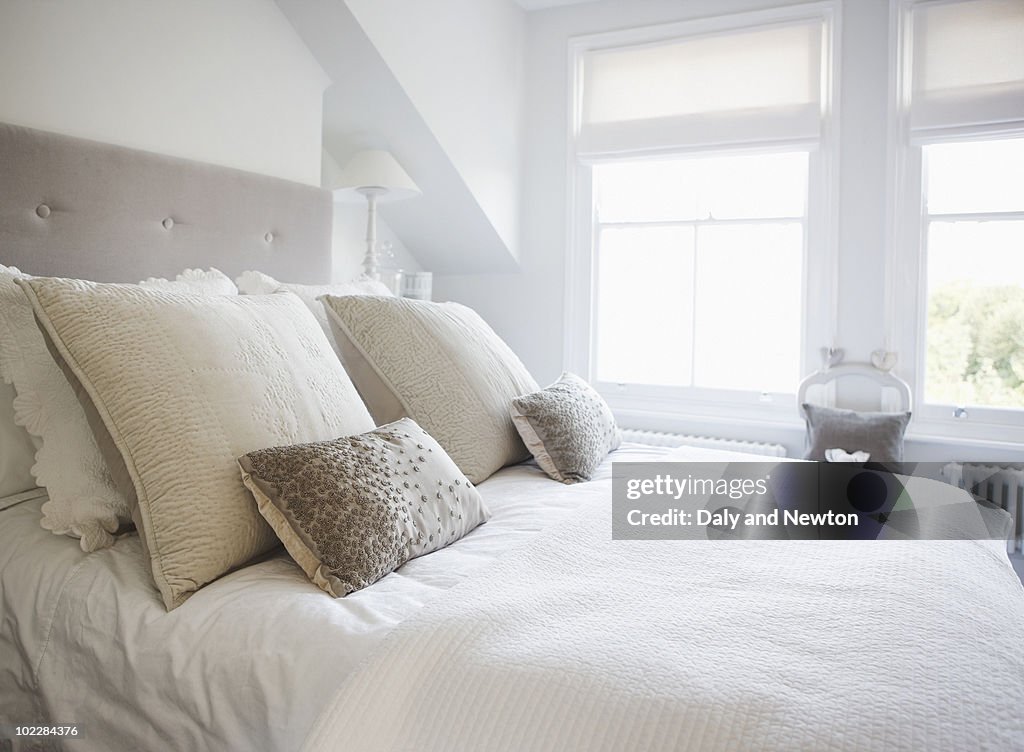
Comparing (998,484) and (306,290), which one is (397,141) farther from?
(998,484)

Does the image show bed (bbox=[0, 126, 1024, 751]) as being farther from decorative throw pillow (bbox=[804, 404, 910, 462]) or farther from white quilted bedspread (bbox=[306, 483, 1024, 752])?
decorative throw pillow (bbox=[804, 404, 910, 462])

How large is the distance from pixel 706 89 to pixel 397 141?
1.36 metres

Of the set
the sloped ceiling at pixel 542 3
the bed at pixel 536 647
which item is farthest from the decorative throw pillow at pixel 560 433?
the sloped ceiling at pixel 542 3

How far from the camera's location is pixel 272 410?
4.19 ft

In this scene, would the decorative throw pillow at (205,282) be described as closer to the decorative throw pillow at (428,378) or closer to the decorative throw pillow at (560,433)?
the decorative throw pillow at (428,378)

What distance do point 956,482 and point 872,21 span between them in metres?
1.81

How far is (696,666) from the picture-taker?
0.84 metres

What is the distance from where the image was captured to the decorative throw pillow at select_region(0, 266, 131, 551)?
48.9 inches

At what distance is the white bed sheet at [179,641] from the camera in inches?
37.3

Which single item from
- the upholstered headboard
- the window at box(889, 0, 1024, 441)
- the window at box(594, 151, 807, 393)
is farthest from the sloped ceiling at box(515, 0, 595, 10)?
the upholstered headboard

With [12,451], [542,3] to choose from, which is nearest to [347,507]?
[12,451]

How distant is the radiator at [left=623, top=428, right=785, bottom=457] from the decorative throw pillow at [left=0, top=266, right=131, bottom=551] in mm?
2249

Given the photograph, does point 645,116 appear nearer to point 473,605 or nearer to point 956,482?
point 956,482

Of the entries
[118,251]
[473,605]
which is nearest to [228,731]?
[473,605]
